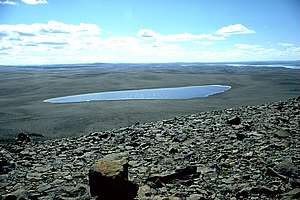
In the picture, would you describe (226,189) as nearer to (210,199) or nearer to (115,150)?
(210,199)

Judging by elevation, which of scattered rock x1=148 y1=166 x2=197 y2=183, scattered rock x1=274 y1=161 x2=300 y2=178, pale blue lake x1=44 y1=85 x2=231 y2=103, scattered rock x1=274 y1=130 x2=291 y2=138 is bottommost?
pale blue lake x1=44 y1=85 x2=231 y2=103

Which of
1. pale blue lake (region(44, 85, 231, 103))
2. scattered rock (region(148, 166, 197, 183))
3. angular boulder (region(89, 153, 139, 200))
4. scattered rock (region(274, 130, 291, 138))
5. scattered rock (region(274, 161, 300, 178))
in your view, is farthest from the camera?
pale blue lake (region(44, 85, 231, 103))

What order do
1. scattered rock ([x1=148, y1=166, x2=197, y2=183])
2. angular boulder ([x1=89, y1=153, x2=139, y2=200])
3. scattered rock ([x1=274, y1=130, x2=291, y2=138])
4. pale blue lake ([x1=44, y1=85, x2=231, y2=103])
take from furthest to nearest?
pale blue lake ([x1=44, y1=85, x2=231, y2=103])
scattered rock ([x1=274, y1=130, x2=291, y2=138])
scattered rock ([x1=148, y1=166, x2=197, y2=183])
angular boulder ([x1=89, y1=153, x2=139, y2=200])

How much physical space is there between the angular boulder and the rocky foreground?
1.14 feet

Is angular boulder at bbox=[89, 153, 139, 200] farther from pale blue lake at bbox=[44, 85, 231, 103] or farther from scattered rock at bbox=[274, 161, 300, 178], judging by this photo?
pale blue lake at bbox=[44, 85, 231, 103]

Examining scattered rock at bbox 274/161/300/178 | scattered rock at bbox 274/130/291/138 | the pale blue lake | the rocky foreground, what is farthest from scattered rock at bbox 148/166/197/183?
the pale blue lake

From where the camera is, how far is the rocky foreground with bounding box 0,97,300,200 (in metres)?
7.65

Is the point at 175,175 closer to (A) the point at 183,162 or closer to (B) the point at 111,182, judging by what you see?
(A) the point at 183,162

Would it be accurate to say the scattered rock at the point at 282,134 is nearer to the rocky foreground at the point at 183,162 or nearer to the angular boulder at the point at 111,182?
the rocky foreground at the point at 183,162

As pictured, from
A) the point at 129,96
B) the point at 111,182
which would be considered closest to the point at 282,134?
the point at 111,182

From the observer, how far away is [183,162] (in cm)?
991

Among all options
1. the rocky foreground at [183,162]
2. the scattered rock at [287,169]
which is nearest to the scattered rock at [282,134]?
the rocky foreground at [183,162]

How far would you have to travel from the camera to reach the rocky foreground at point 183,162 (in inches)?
301

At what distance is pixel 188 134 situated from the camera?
1356 centimetres
